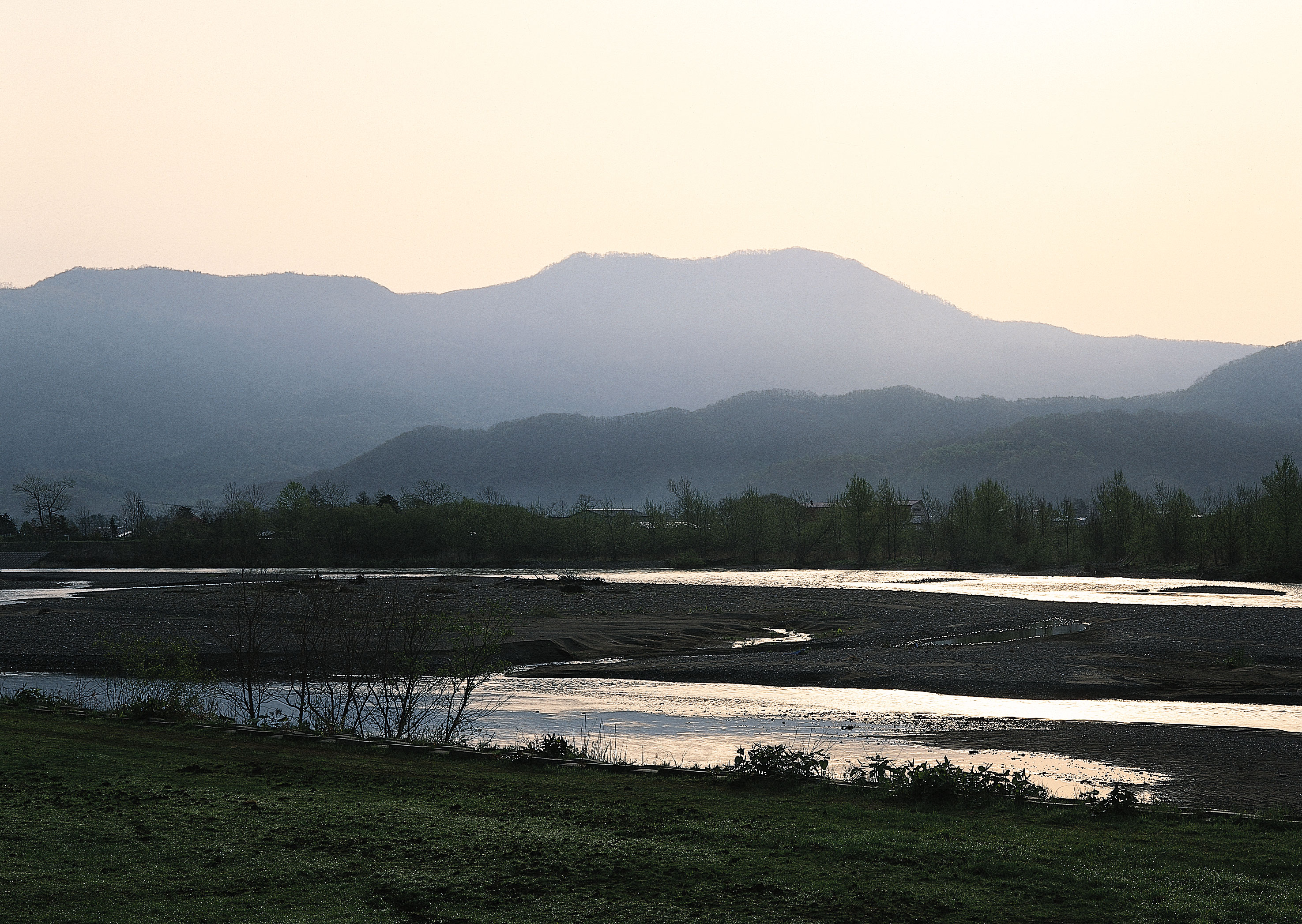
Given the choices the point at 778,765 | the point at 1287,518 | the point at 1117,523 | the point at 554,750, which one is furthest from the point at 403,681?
the point at 1117,523

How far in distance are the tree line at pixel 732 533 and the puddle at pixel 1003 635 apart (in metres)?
48.9

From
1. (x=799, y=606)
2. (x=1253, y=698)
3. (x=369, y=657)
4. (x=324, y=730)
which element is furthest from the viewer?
(x=799, y=606)

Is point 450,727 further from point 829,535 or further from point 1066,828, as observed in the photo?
point 829,535

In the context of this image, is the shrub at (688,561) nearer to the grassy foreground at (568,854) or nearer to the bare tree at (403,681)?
the bare tree at (403,681)

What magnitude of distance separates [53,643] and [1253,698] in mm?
43787

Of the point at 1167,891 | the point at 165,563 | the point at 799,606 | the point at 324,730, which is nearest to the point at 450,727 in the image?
the point at 324,730

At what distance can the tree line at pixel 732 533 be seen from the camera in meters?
101

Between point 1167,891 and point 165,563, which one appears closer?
point 1167,891

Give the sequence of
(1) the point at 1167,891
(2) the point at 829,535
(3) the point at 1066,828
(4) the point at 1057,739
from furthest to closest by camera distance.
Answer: (2) the point at 829,535 < (4) the point at 1057,739 < (3) the point at 1066,828 < (1) the point at 1167,891

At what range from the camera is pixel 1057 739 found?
2202cm

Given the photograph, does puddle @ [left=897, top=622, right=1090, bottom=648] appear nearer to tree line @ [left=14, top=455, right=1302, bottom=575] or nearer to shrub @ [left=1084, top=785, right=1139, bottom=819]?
shrub @ [left=1084, top=785, right=1139, bottom=819]

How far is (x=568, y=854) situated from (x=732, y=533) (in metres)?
114

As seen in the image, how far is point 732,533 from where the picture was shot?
124 metres

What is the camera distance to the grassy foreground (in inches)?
334
